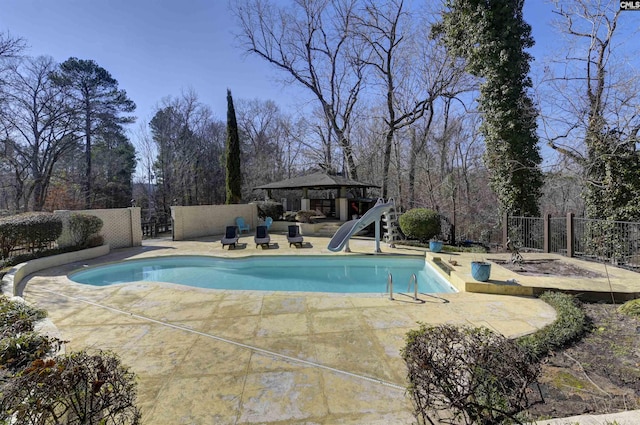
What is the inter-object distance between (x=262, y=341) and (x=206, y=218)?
40.3ft

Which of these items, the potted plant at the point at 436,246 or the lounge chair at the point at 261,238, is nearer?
the potted plant at the point at 436,246

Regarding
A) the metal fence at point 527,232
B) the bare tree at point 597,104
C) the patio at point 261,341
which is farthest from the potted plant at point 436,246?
the bare tree at point 597,104

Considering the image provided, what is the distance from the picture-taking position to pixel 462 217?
1723cm

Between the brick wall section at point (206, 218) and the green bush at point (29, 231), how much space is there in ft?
15.0

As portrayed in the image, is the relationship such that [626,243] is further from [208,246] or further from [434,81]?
[208,246]

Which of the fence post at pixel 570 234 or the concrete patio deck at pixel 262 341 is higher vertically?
the fence post at pixel 570 234

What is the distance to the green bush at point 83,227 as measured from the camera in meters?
9.79

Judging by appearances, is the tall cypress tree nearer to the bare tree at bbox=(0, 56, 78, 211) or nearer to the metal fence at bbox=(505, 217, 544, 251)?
the bare tree at bbox=(0, 56, 78, 211)

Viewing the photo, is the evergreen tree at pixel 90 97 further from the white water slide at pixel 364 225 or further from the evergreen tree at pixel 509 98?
the evergreen tree at pixel 509 98

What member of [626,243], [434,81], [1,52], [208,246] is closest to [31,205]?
[1,52]

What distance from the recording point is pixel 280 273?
29.3 feet

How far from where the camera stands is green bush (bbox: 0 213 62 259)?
832 cm

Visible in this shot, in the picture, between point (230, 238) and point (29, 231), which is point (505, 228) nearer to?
point (230, 238)

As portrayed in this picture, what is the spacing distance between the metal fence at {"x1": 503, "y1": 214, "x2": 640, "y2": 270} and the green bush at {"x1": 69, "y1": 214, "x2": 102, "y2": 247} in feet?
47.6
